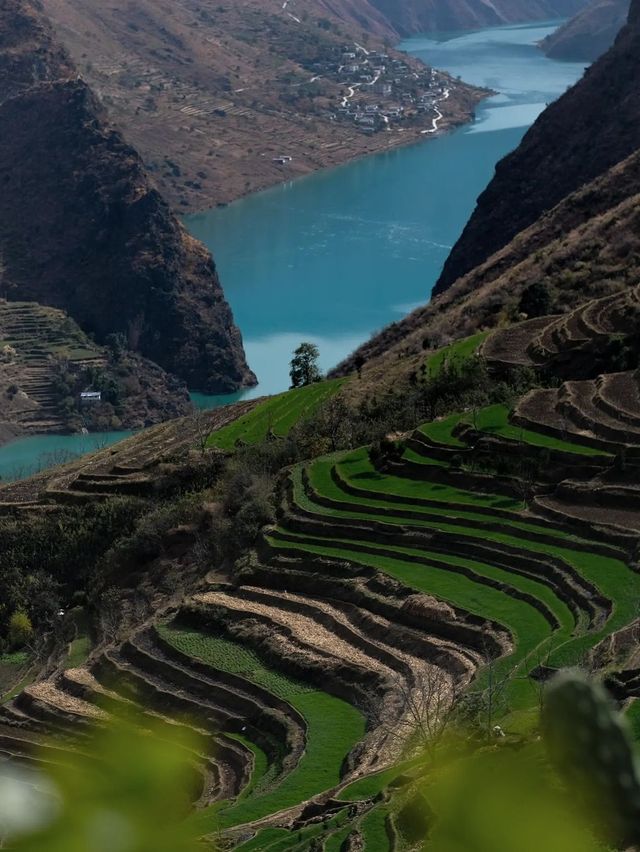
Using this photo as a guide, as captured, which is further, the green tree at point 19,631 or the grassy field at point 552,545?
the green tree at point 19,631

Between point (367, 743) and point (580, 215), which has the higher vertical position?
point (580, 215)

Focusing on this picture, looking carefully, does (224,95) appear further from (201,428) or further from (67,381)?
(201,428)

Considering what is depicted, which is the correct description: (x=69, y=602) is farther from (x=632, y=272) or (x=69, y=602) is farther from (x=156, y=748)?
(x=156, y=748)

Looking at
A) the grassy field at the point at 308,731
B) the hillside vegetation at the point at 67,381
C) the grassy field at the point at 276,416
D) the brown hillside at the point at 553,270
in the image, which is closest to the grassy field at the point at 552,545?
the grassy field at the point at 308,731

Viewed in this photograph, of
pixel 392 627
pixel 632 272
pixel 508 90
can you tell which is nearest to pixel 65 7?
pixel 508 90

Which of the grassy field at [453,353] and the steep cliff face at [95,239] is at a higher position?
the steep cliff face at [95,239]

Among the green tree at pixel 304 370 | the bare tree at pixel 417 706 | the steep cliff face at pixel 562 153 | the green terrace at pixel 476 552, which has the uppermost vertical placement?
the steep cliff face at pixel 562 153

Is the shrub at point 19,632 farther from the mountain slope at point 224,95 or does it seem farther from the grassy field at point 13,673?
the mountain slope at point 224,95
